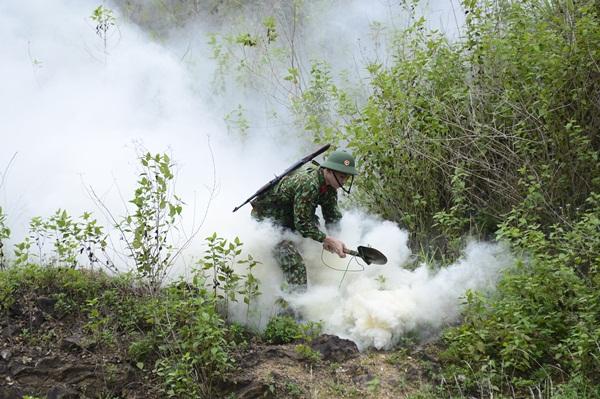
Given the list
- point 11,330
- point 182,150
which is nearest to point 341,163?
point 11,330

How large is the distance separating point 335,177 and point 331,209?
25.6 inches

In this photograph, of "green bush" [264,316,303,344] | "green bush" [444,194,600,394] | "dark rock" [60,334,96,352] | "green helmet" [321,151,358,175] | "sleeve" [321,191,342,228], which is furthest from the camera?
"sleeve" [321,191,342,228]

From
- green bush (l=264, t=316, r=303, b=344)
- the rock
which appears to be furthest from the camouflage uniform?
the rock

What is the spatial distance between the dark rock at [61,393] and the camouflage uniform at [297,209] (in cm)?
244

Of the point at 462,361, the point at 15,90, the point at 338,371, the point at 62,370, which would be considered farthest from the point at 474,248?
the point at 15,90

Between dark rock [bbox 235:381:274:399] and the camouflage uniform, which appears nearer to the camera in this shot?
dark rock [bbox 235:381:274:399]

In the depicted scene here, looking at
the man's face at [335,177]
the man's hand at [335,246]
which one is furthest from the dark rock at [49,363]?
the man's face at [335,177]

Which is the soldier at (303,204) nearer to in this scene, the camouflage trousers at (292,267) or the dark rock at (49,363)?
the camouflage trousers at (292,267)

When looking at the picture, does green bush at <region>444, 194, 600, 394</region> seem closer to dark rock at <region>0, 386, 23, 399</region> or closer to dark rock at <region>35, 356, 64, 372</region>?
dark rock at <region>35, 356, 64, 372</region>

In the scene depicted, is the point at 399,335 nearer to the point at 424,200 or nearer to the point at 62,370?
the point at 424,200

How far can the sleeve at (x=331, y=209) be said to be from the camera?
300 inches

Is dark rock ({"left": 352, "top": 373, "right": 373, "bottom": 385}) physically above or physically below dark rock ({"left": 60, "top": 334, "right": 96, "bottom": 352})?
below

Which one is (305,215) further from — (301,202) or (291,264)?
(291,264)

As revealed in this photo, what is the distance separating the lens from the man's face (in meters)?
7.18
